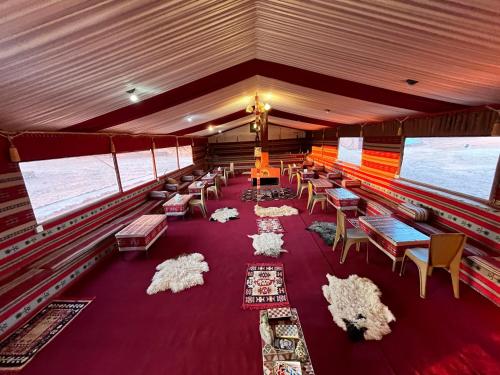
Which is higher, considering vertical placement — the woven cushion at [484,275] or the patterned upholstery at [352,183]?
the patterned upholstery at [352,183]

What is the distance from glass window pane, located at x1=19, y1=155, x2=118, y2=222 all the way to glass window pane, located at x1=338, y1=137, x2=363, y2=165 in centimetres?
874

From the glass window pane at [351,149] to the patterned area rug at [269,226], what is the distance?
4767 millimetres

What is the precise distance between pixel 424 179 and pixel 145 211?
7616 mm

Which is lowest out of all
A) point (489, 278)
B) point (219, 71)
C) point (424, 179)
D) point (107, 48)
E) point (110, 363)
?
point (110, 363)

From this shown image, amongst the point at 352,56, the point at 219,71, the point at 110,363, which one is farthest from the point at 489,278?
the point at 219,71

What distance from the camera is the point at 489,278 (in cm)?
322

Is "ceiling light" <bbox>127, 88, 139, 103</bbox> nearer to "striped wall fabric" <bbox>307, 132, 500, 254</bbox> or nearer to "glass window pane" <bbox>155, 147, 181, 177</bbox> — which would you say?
"glass window pane" <bbox>155, 147, 181, 177</bbox>

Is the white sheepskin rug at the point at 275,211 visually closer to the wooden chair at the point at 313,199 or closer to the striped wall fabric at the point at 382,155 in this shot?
the wooden chair at the point at 313,199

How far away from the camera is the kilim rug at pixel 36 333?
2.65m

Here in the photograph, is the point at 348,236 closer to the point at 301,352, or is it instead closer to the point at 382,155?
the point at 301,352

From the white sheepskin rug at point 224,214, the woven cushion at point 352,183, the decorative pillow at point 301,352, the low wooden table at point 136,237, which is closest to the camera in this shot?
the decorative pillow at point 301,352

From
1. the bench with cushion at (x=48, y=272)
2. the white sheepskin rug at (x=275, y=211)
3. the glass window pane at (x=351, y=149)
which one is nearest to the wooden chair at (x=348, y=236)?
the white sheepskin rug at (x=275, y=211)

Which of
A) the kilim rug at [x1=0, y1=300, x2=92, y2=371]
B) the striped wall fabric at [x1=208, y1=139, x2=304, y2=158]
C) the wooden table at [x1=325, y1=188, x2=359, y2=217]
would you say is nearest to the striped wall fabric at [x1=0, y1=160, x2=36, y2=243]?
the kilim rug at [x1=0, y1=300, x2=92, y2=371]

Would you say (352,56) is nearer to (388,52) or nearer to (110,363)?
(388,52)
